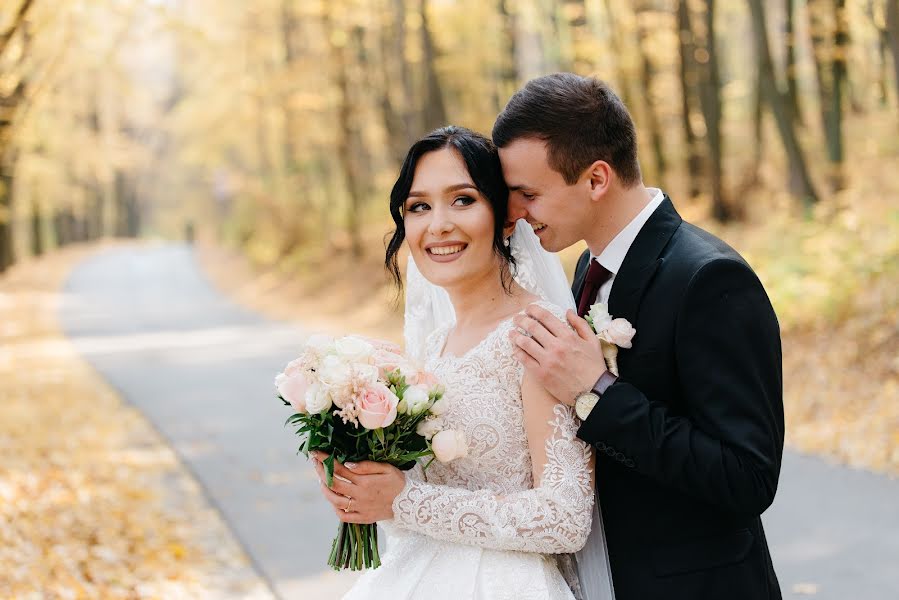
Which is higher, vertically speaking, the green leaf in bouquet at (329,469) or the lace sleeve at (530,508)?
the green leaf in bouquet at (329,469)

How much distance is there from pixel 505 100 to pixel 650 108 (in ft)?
15.4

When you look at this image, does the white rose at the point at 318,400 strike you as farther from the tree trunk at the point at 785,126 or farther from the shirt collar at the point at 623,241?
the tree trunk at the point at 785,126

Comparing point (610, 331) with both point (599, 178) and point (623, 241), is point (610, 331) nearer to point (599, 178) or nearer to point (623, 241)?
point (623, 241)

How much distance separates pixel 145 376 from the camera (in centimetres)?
1409

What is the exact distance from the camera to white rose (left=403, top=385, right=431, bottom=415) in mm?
2596

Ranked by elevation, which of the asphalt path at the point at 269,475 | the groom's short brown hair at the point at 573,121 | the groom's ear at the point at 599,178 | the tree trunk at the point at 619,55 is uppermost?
the tree trunk at the point at 619,55

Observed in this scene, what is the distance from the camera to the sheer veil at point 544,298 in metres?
2.72

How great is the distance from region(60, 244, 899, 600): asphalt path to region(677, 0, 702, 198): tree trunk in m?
7.82

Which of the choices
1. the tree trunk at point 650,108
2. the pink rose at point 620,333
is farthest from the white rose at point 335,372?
the tree trunk at point 650,108

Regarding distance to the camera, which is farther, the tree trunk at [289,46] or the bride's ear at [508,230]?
the tree trunk at [289,46]

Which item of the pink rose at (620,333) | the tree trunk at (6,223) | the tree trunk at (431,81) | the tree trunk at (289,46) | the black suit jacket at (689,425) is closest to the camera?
the black suit jacket at (689,425)

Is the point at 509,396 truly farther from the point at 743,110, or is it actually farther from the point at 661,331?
the point at 743,110

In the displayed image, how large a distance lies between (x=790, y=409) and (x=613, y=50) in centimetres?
1056

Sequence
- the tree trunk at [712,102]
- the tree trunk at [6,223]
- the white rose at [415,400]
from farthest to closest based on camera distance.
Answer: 1. the tree trunk at [6,223]
2. the tree trunk at [712,102]
3. the white rose at [415,400]
